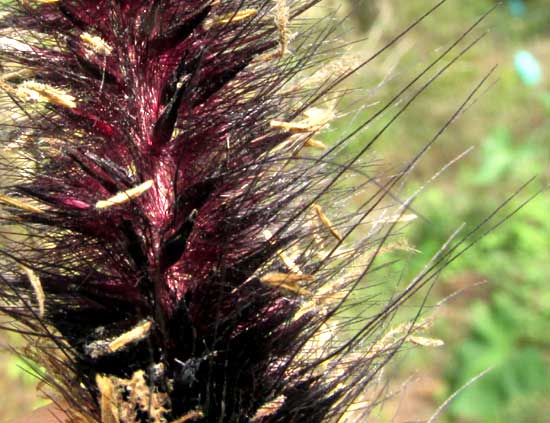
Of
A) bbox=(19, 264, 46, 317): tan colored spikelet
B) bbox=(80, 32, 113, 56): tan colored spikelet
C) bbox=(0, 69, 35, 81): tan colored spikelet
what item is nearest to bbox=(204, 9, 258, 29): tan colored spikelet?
bbox=(80, 32, 113, 56): tan colored spikelet

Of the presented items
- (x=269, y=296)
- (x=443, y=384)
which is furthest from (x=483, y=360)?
(x=269, y=296)

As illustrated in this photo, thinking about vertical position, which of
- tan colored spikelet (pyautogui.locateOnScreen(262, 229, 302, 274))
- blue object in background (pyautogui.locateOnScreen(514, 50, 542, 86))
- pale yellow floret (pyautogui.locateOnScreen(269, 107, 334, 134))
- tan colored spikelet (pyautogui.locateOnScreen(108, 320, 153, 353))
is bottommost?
tan colored spikelet (pyautogui.locateOnScreen(108, 320, 153, 353))

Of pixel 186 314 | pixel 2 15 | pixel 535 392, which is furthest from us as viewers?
pixel 535 392

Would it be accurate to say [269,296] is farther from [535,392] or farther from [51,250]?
[535,392]

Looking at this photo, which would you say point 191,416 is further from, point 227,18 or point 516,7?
point 516,7

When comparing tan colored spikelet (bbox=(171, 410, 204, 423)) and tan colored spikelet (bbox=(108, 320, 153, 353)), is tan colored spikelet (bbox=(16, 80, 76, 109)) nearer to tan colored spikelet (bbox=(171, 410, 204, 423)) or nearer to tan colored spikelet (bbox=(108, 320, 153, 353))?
tan colored spikelet (bbox=(108, 320, 153, 353))
